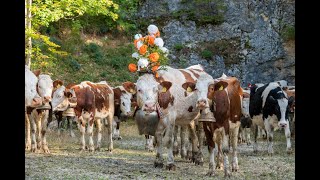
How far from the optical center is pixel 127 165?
10.7 meters

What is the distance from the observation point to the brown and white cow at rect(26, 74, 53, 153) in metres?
12.0

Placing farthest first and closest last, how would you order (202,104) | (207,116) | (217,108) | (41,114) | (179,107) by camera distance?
(41,114)
(179,107)
(217,108)
(207,116)
(202,104)

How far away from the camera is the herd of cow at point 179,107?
30.6ft

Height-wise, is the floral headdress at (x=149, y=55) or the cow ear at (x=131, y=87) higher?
the floral headdress at (x=149, y=55)

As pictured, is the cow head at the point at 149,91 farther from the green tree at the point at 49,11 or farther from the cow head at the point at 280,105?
the green tree at the point at 49,11

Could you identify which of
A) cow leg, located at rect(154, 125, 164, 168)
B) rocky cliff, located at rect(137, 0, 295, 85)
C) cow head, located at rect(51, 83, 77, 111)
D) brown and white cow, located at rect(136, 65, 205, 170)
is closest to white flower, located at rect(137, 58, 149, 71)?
brown and white cow, located at rect(136, 65, 205, 170)

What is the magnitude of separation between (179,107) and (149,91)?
1202 millimetres

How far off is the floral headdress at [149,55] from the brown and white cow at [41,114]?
8.49 feet

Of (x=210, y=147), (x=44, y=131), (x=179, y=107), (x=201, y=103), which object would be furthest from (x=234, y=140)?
(x=44, y=131)

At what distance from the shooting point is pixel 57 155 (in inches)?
475

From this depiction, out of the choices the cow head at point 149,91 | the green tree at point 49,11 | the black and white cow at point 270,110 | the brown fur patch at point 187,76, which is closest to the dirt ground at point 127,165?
the black and white cow at point 270,110

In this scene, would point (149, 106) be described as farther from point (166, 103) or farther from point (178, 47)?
point (178, 47)

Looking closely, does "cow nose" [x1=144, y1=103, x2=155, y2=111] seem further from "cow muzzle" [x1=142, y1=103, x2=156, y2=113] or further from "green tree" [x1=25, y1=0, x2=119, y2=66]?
"green tree" [x1=25, y1=0, x2=119, y2=66]
